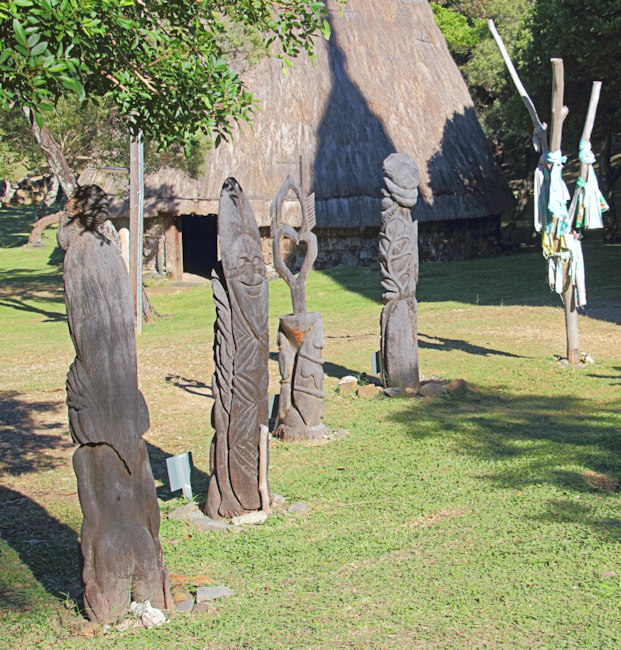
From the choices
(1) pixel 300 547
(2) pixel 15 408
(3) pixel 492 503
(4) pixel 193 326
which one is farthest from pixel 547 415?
(4) pixel 193 326

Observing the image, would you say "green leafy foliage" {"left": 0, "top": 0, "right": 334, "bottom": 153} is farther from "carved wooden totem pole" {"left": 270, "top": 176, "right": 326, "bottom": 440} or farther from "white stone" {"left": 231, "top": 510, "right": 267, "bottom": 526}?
"white stone" {"left": 231, "top": 510, "right": 267, "bottom": 526}

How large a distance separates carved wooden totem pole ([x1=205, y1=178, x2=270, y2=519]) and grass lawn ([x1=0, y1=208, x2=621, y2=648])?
1.13ft

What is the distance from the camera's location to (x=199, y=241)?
101ft

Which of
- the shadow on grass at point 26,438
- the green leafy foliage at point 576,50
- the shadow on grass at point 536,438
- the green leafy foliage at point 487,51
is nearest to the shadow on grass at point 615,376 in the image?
the shadow on grass at point 536,438

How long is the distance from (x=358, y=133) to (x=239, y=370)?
65.7 feet

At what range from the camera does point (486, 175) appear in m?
28.5

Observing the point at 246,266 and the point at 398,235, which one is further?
the point at 398,235

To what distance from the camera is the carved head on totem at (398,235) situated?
1127cm

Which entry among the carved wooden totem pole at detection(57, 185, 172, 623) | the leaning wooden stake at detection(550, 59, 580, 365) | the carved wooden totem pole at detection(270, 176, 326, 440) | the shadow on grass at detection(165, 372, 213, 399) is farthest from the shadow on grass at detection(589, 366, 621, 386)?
the carved wooden totem pole at detection(57, 185, 172, 623)

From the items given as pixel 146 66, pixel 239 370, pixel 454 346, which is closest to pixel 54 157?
pixel 454 346

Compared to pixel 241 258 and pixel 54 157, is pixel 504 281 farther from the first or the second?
pixel 241 258

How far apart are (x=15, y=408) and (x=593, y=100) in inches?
358

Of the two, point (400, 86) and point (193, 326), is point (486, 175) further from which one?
point (193, 326)

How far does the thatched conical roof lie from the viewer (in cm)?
2498
